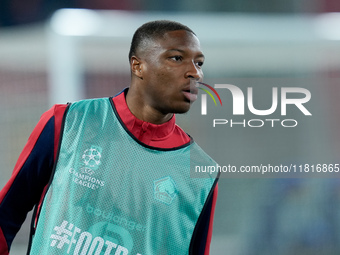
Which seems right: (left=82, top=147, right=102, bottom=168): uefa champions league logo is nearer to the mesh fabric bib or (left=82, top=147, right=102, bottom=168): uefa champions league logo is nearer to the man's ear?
the mesh fabric bib

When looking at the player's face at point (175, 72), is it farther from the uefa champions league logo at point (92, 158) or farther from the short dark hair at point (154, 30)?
the uefa champions league logo at point (92, 158)

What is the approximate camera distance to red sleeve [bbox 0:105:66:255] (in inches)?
41.6

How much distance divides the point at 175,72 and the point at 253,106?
1449mm

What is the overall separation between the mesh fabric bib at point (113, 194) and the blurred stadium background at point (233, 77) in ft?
4.51

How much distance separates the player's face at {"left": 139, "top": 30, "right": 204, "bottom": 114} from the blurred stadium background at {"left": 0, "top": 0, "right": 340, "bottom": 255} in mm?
1379

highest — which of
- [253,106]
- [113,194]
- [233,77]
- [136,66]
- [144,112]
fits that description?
[233,77]

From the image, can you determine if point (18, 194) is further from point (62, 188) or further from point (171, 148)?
point (171, 148)

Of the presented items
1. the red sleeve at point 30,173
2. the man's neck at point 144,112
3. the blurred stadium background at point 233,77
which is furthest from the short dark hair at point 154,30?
the blurred stadium background at point 233,77

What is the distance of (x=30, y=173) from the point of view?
→ 1.06 m

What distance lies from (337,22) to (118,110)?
7.28ft

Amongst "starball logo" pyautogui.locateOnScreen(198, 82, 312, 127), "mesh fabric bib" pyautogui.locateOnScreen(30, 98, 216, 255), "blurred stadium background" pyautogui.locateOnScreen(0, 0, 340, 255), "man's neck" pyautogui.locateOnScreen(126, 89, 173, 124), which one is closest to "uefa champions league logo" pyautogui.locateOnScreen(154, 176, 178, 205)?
"mesh fabric bib" pyautogui.locateOnScreen(30, 98, 216, 255)

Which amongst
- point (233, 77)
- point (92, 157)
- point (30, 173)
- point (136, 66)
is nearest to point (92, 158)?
point (92, 157)

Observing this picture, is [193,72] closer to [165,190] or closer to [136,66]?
[136,66]

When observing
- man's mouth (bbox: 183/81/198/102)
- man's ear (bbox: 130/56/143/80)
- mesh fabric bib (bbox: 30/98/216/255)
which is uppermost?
man's ear (bbox: 130/56/143/80)
